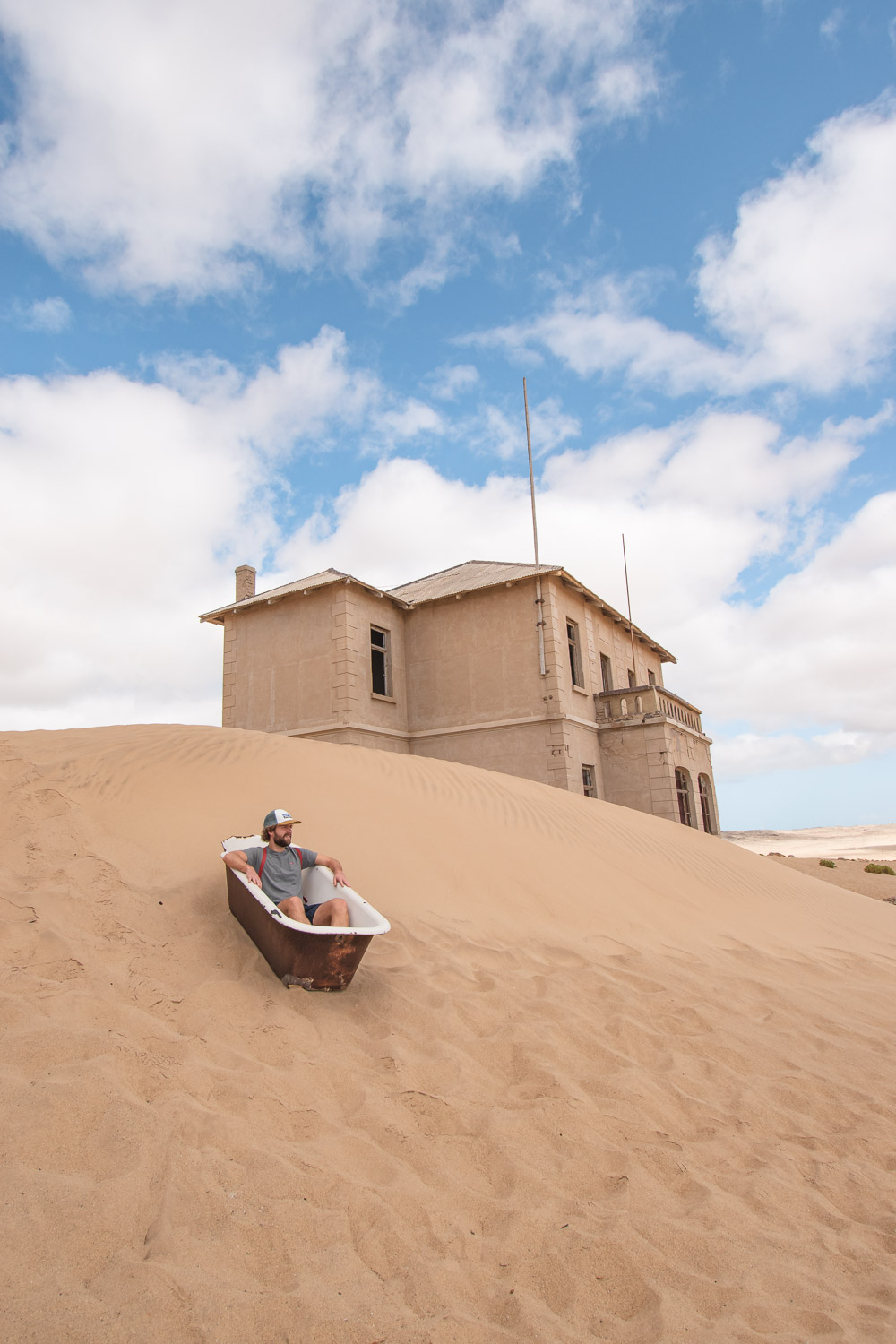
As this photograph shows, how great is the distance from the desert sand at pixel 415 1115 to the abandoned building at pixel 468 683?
10.5m

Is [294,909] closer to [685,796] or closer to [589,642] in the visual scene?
[589,642]

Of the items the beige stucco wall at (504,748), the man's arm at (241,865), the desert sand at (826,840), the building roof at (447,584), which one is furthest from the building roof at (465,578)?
the desert sand at (826,840)

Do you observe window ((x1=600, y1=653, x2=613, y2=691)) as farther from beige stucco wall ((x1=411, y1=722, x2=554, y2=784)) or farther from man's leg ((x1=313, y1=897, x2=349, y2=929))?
man's leg ((x1=313, y1=897, x2=349, y2=929))

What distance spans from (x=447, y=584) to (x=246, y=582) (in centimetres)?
560

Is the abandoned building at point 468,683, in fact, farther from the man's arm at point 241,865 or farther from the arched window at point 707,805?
the man's arm at point 241,865

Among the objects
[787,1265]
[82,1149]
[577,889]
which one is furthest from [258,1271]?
[577,889]

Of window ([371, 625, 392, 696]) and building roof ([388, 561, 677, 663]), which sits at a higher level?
building roof ([388, 561, 677, 663])

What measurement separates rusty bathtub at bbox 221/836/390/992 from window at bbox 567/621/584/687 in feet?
49.1

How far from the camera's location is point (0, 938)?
4285 mm

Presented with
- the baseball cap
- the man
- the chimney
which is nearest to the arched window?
the chimney

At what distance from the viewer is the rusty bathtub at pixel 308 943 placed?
434 cm

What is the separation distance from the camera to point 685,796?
19797 millimetres

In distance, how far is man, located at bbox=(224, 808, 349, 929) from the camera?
4.81 m

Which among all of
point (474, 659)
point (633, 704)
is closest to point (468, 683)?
point (474, 659)
